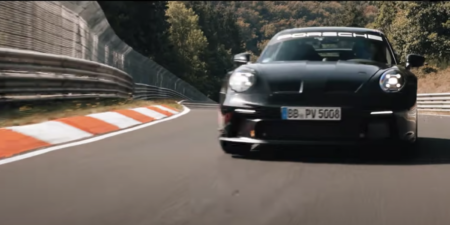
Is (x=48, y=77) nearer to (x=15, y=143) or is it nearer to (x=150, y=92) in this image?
(x=15, y=143)

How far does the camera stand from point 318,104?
5766mm

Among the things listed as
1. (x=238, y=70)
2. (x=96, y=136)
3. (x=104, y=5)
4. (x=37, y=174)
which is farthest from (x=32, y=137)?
(x=104, y=5)

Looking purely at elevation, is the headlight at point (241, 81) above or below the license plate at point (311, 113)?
above

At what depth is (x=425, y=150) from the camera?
6.96 meters

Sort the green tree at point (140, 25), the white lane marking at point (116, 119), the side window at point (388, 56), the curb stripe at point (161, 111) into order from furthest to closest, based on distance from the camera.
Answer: the green tree at point (140, 25) → the curb stripe at point (161, 111) → the white lane marking at point (116, 119) → the side window at point (388, 56)

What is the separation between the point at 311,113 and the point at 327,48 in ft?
5.26

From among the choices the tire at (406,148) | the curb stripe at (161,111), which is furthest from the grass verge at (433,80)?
the tire at (406,148)

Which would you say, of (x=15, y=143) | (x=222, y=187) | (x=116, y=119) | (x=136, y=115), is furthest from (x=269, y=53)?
(x=136, y=115)

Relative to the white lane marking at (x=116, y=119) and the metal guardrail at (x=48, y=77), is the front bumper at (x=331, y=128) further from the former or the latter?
the metal guardrail at (x=48, y=77)

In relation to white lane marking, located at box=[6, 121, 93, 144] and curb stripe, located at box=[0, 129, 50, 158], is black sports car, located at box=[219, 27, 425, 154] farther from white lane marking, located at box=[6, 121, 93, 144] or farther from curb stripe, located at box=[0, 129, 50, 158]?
white lane marking, located at box=[6, 121, 93, 144]

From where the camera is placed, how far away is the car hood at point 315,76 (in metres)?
5.82

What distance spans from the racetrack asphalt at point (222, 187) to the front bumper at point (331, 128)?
233 millimetres

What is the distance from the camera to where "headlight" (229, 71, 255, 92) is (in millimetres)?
6070

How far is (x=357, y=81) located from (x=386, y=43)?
1623mm
